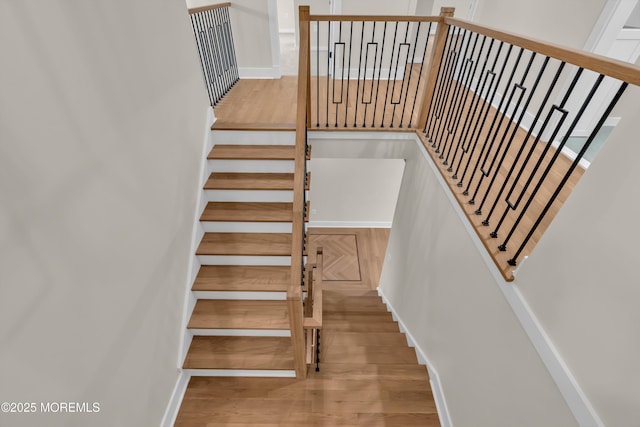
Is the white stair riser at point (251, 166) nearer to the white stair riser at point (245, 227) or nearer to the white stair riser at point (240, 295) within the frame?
the white stair riser at point (245, 227)

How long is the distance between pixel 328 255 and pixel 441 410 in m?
4.22

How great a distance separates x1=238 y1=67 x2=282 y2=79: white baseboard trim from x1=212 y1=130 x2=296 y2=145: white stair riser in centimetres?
221

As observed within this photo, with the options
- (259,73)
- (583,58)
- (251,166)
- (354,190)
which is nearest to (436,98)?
(583,58)

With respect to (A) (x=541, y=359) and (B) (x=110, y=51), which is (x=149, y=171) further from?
(A) (x=541, y=359)

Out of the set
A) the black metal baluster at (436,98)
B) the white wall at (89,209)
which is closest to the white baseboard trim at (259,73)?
the white wall at (89,209)

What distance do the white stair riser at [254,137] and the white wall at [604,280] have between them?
8.41ft

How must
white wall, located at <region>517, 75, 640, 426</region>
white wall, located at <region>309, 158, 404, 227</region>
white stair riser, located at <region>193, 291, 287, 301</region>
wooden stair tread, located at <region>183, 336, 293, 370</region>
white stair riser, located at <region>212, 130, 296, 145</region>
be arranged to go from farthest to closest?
white wall, located at <region>309, 158, 404, 227</region> < white stair riser, located at <region>212, 130, 296, 145</region> < white stair riser, located at <region>193, 291, 287, 301</region> < wooden stair tread, located at <region>183, 336, 293, 370</region> < white wall, located at <region>517, 75, 640, 426</region>

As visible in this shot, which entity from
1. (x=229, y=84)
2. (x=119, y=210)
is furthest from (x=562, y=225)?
(x=229, y=84)

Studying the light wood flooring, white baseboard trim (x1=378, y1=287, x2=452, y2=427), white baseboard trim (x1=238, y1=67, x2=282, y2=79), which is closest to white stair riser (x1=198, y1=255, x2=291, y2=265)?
the light wood flooring

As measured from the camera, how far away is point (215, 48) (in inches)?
153

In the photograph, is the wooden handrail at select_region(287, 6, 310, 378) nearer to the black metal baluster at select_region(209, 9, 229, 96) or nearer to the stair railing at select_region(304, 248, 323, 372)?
the stair railing at select_region(304, 248, 323, 372)

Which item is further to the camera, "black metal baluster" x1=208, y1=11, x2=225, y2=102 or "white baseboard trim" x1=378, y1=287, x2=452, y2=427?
"black metal baluster" x1=208, y1=11, x2=225, y2=102

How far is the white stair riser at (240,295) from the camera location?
2637mm

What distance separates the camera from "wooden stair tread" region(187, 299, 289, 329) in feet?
8.23
